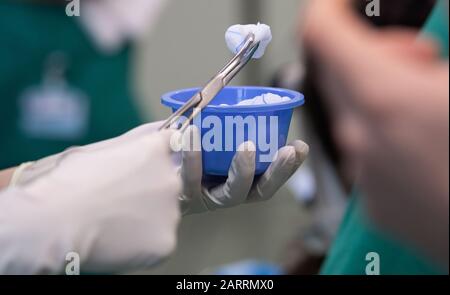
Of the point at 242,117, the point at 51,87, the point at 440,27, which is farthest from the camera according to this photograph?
the point at 51,87

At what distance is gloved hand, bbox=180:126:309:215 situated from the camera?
624mm

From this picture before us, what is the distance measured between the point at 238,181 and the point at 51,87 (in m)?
1.38

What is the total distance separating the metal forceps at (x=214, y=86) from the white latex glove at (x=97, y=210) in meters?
0.02

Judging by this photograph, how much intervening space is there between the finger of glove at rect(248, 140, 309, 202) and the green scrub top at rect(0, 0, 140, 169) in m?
1.20

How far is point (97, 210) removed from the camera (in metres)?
0.61

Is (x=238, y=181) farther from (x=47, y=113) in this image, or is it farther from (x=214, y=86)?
(x=47, y=113)

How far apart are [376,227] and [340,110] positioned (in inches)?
5.7

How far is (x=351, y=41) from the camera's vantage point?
0.69 meters

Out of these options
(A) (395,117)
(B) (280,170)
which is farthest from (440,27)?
(B) (280,170)

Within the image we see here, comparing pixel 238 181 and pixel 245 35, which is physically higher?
pixel 245 35

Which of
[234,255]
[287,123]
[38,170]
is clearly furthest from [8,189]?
[234,255]

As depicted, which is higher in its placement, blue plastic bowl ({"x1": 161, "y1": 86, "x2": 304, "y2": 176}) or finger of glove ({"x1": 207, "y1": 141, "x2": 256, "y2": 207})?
blue plastic bowl ({"x1": 161, "y1": 86, "x2": 304, "y2": 176})

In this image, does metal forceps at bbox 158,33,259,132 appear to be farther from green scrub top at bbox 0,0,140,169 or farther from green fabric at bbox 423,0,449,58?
green scrub top at bbox 0,0,140,169

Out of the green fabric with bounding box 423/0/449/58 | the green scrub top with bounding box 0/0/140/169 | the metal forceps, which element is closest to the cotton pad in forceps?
the metal forceps
